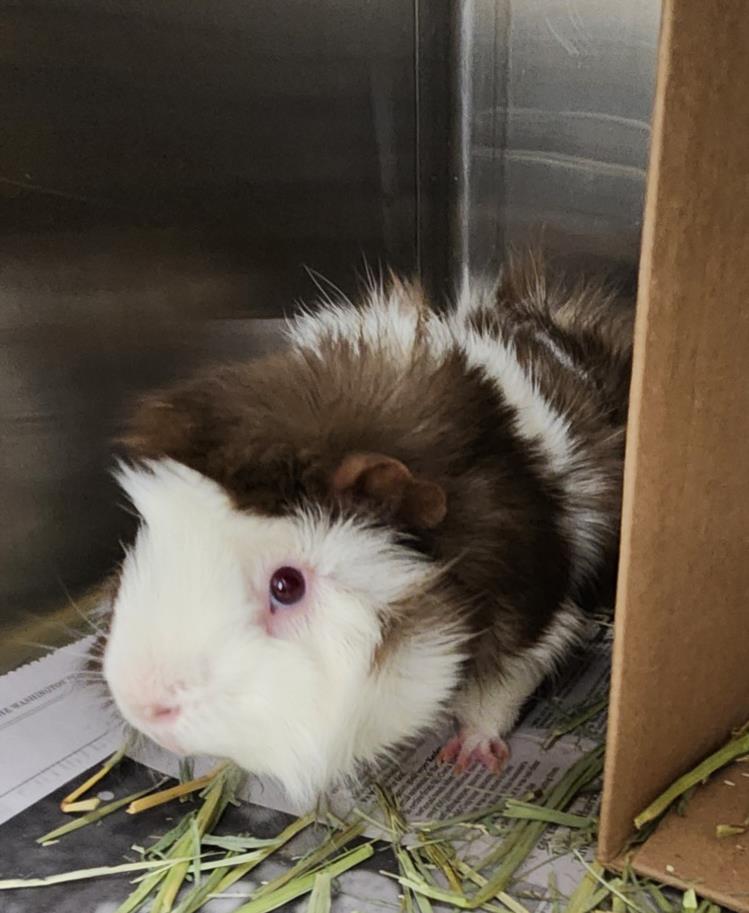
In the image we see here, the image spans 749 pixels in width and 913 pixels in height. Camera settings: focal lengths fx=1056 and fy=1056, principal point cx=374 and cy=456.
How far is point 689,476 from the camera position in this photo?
1.05 m

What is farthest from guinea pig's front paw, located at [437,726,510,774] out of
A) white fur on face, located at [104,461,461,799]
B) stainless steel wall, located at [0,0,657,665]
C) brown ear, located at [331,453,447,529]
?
stainless steel wall, located at [0,0,657,665]

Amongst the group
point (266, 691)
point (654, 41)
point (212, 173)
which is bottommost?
point (266, 691)

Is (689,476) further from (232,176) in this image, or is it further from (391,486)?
(232,176)

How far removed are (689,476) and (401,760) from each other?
579mm

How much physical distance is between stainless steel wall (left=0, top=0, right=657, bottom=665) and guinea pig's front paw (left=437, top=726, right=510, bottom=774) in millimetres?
676

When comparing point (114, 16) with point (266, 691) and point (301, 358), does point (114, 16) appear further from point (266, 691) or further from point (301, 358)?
point (266, 691)

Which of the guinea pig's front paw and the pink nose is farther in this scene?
the guinea pig's front paw

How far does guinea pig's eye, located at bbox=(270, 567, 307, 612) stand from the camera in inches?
40.3

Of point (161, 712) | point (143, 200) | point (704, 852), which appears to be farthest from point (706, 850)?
point (143, 200)

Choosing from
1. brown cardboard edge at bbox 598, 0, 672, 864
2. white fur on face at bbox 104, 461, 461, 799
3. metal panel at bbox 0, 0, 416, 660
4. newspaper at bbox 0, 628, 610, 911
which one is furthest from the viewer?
metal panel at bbox 0, 0, 416, 660

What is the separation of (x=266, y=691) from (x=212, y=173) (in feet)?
3.09

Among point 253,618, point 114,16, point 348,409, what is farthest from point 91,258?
point 253,618

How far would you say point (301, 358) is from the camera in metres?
1.21

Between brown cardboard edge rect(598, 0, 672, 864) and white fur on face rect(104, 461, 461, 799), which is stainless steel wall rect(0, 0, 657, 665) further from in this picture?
brown cardboard edge rect(598, 0, 672, 864)
